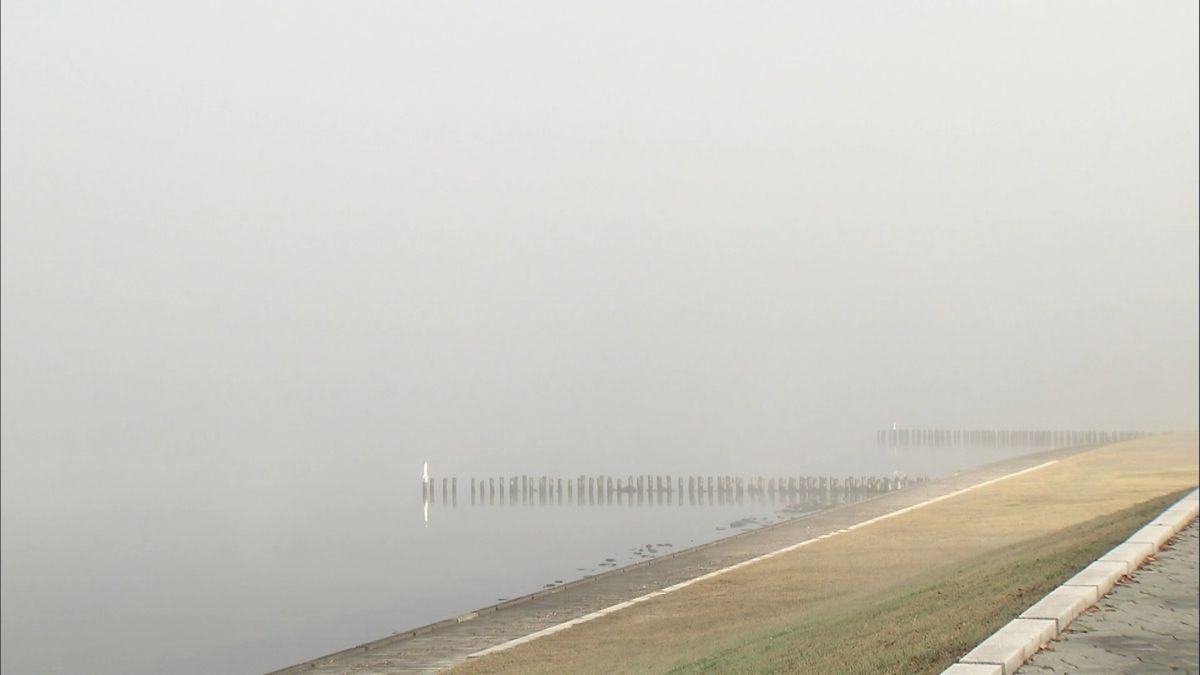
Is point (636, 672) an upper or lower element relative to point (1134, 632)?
lower

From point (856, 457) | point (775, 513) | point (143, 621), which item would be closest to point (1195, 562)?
point (143, 621)

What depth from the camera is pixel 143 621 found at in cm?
5219

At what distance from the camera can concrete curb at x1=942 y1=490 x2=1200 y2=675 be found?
11.5 metres

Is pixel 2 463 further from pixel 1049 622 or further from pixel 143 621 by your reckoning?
pixel 1049 622

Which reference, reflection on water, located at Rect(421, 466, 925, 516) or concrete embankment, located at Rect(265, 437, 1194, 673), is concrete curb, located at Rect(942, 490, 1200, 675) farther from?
reflection on water, located at Rect(421, 466, 925, 516)

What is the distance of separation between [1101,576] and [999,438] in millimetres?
164873

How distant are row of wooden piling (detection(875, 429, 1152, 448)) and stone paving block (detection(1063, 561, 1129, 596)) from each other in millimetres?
134021

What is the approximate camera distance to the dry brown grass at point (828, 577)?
2338 cm

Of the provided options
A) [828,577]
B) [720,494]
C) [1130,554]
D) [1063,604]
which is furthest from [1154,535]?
[720,494]

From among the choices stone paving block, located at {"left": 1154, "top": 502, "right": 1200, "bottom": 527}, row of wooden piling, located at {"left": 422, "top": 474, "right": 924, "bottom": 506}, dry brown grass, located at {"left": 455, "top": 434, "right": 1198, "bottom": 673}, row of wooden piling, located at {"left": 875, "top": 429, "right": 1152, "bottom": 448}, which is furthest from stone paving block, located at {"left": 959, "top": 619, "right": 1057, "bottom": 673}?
row of wooden piling, located at {"left": 875, "top": 429, "right": 1152, "bottom": 448}

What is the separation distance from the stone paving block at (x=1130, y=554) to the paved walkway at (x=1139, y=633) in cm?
22

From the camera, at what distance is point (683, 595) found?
32.2 meters

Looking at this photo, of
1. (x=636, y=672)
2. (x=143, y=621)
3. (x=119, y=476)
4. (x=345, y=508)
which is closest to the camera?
(x=636, y=672)

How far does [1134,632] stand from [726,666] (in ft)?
18.0
